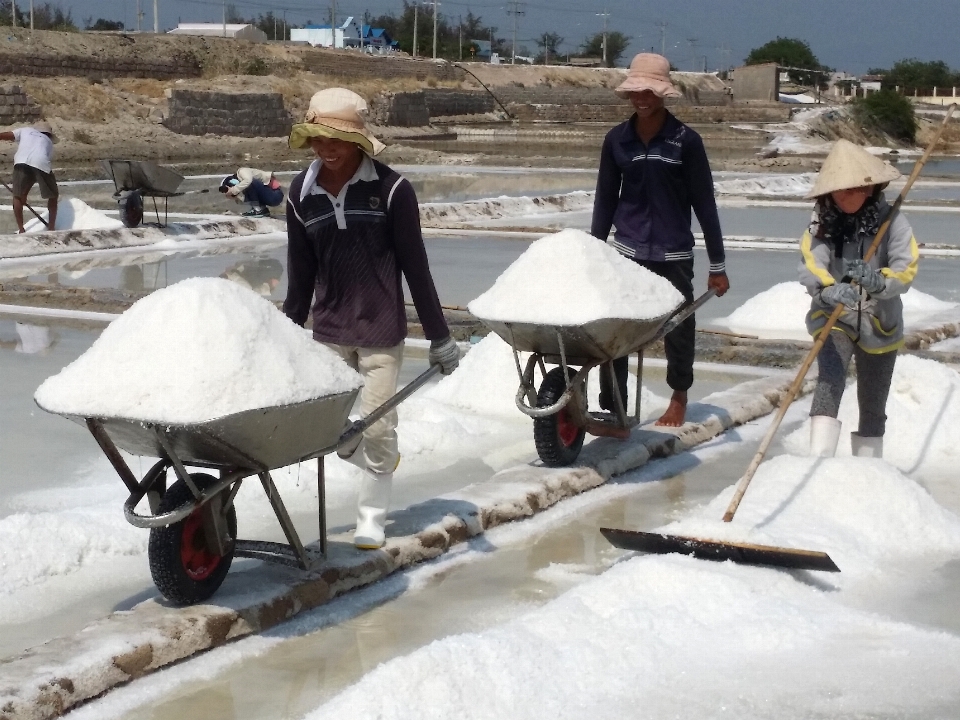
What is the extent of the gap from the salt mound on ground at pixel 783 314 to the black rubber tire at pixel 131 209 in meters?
7.02

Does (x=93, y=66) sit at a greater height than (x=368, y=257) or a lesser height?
lesser

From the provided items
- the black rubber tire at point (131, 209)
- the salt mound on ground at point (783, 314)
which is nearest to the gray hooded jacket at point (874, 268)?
the salt mound on ground at point (783, 314)

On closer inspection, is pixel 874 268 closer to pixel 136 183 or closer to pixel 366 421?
pixel 366 421

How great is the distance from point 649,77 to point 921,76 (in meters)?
99.8

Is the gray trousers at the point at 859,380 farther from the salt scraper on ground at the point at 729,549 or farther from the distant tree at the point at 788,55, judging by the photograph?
the distant tree at the point at 788,55

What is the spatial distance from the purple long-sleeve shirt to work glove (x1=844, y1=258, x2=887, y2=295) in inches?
49.9

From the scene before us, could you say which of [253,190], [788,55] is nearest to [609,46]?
[788,55]

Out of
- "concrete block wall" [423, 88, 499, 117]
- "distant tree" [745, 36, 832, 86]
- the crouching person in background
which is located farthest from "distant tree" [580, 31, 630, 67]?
the crouching person in background

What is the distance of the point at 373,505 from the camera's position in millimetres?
3941

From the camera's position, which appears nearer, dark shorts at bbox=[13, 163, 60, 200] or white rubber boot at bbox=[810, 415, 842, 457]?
white rubber boot at bbox=[810, 415, 842, 457]

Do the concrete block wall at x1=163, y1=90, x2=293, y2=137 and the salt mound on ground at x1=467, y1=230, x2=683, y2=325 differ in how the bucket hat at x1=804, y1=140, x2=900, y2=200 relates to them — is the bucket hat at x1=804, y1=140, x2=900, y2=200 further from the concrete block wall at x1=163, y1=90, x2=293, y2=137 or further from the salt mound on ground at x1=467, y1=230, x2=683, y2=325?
the concrete block wall at x1=163, y1=90, x2=293, y2=137

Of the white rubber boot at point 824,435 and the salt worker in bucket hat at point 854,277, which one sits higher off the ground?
the salt worker in bucket hat at point 854,277

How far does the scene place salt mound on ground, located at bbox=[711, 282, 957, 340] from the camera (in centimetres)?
823

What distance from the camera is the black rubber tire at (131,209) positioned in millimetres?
13734
